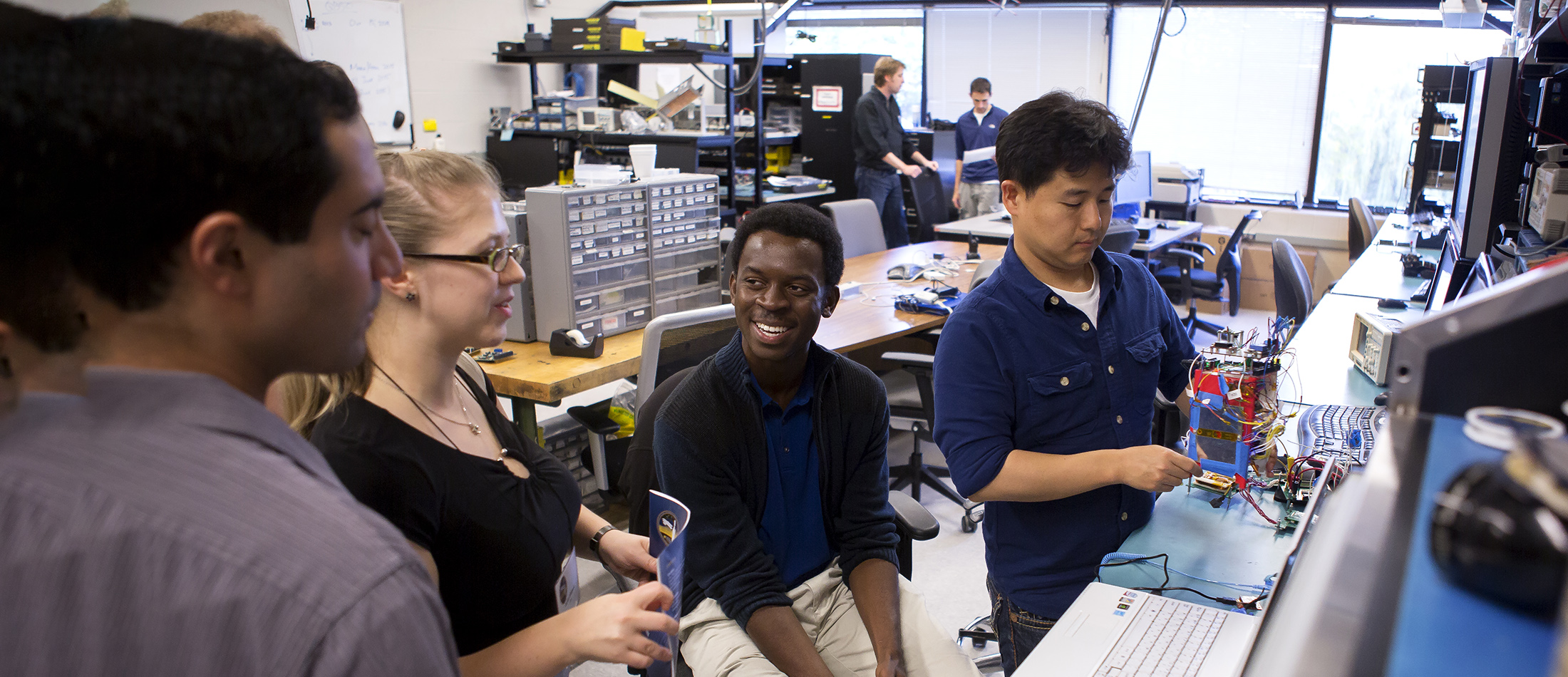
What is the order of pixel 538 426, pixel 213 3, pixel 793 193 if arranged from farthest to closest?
1. pixel 793 193
2. pixel 213 3
3. pixel 538 426

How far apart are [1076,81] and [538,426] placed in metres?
6.12

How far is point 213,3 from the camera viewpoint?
488 centimetres

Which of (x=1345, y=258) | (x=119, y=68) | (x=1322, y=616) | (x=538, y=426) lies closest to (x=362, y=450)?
(x=119, y=68)

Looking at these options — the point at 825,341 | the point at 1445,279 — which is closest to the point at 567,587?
the point at 825,341

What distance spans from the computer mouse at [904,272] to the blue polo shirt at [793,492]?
252 cm

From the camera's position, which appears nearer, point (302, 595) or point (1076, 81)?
point (302, 595)

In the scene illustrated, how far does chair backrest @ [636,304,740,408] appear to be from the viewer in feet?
6.85

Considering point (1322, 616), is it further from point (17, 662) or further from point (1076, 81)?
point (1076, 81)

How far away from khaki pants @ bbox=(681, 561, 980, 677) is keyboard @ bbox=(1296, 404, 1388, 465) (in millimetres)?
779

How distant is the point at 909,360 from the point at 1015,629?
143 centimetres

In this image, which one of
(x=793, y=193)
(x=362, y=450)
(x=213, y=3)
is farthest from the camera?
(x=793, y=193)

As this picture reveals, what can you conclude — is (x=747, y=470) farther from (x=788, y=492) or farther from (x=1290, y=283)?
(x=1290, y=283)

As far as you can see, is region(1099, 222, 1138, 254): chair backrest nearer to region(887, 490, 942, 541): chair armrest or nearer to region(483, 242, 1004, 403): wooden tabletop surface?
region(483, 242, 1004, 403): wooden tabletop surface

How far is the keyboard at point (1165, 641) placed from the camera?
1.08 meters
